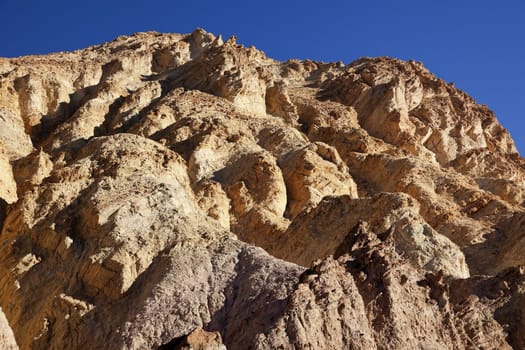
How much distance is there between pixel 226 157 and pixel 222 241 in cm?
1665

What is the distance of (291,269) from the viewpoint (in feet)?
82.5

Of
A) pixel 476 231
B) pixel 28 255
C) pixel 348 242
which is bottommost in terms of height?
pixel 28 255

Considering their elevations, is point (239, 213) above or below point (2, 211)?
above

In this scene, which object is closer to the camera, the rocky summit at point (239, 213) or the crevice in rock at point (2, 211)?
the rocky summit at point (239, 213)

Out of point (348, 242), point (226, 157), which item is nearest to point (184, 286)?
point (348, 242)

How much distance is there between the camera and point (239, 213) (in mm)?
40125

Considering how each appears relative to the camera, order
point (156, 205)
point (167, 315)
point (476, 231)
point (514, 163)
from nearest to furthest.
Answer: point (167, 315)
point (156, 205)
point (476, 231)
point (514, 163)

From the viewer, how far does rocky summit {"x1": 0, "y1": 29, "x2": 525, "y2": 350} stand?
24125 mm

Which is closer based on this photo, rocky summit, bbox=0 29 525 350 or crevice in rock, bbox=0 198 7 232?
rocky summit, bbox=0 29 525 350

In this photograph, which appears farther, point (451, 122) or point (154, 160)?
point (451, 122)

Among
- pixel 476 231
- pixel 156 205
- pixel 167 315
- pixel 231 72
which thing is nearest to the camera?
pixel 167 315

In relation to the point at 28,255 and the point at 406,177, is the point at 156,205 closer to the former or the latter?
the point at 28,255

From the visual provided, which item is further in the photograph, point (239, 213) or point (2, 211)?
point (239, 213)

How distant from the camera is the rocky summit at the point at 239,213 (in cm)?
2412
